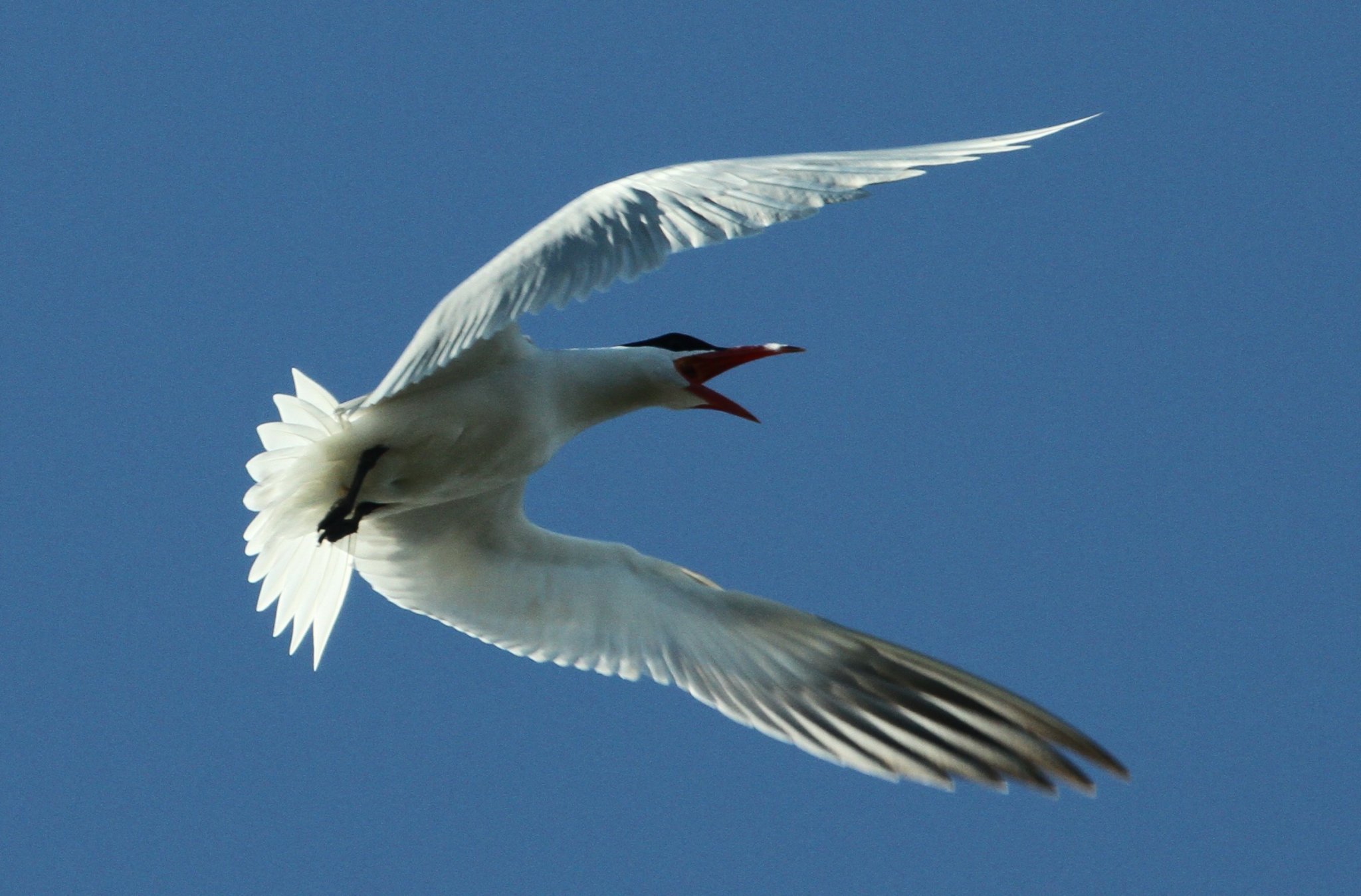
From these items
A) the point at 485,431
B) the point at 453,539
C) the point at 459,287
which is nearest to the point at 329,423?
the point at 485,431

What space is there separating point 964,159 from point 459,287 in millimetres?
1601

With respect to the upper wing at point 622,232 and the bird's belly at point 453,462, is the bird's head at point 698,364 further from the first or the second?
the upper wing at point 622,232

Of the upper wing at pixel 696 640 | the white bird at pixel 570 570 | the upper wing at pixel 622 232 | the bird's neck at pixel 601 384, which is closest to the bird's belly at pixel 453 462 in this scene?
the white bird at pixel 570 570

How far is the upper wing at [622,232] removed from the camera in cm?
499

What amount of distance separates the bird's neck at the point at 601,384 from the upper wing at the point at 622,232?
1.47 m

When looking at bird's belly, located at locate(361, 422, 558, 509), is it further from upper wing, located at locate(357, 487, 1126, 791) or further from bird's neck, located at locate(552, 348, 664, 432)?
upper wing, located at locate(357, 487, 1126, 791)

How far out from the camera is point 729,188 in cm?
524

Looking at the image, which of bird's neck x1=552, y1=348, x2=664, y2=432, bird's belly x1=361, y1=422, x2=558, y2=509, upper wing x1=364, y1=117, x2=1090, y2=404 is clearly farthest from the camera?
bird's neck x1=552, y1=348, x2=664, y2=432

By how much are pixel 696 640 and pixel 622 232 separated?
2613mm

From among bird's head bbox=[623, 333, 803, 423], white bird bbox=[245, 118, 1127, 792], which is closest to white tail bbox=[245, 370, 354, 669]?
white bird bbox=[245, 118, 1127, 792]

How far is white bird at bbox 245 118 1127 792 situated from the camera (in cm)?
649

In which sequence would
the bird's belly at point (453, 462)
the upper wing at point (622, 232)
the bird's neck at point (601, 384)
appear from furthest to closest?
1. the bird's neck at point (601, 384)
2. the bird's belly at point (453, 462)
3. the upper wing at point (622, 232)

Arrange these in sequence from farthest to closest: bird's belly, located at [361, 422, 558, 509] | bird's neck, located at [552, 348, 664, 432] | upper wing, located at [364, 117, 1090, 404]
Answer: bird's neck, located at [552, 348, 664, 432] → bird's belly, located at [361, 422, 558, 509] → upper wing, located at [364, 117, 1090, 404]

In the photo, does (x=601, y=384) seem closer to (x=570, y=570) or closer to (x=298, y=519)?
(x=570, y=570)
